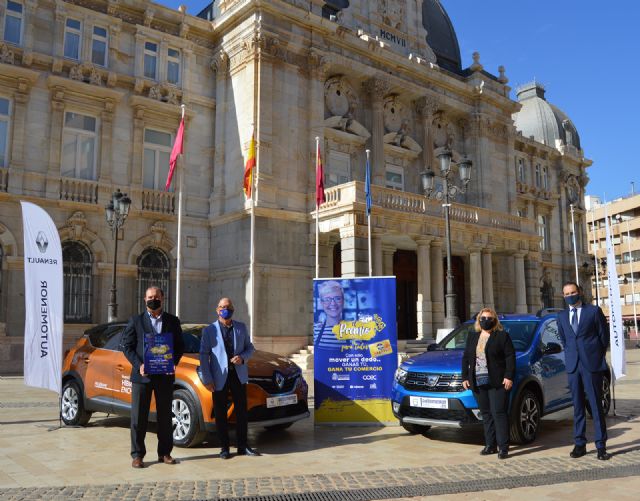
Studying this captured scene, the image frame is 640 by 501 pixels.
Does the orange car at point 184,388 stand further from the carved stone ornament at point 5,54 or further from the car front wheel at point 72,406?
the carved stone ornament at point 5,54

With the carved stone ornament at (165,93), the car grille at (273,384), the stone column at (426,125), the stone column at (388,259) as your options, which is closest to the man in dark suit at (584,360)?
the car grille at (273,384)

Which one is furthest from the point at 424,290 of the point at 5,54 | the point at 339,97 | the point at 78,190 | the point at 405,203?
the point at 5,54

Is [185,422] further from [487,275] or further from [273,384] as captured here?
[487,275]

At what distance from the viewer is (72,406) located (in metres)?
10.3

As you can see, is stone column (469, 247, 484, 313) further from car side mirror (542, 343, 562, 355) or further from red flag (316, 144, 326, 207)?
car side mirror (542, 343, 562, 355)

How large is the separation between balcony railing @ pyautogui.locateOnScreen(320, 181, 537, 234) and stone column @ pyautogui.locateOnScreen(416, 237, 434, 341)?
4.48ft

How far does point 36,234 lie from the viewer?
33.3 feet

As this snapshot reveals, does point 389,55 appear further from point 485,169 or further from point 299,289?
point 299,289

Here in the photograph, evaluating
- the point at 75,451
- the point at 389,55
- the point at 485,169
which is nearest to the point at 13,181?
the point at 75,451

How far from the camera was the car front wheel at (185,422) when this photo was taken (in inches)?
331

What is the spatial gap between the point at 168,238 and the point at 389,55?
43.6ft

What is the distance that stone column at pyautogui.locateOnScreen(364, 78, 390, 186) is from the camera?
91.0 ft

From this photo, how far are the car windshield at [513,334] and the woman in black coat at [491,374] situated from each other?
0.89 metres

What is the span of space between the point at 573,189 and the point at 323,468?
4374cm
